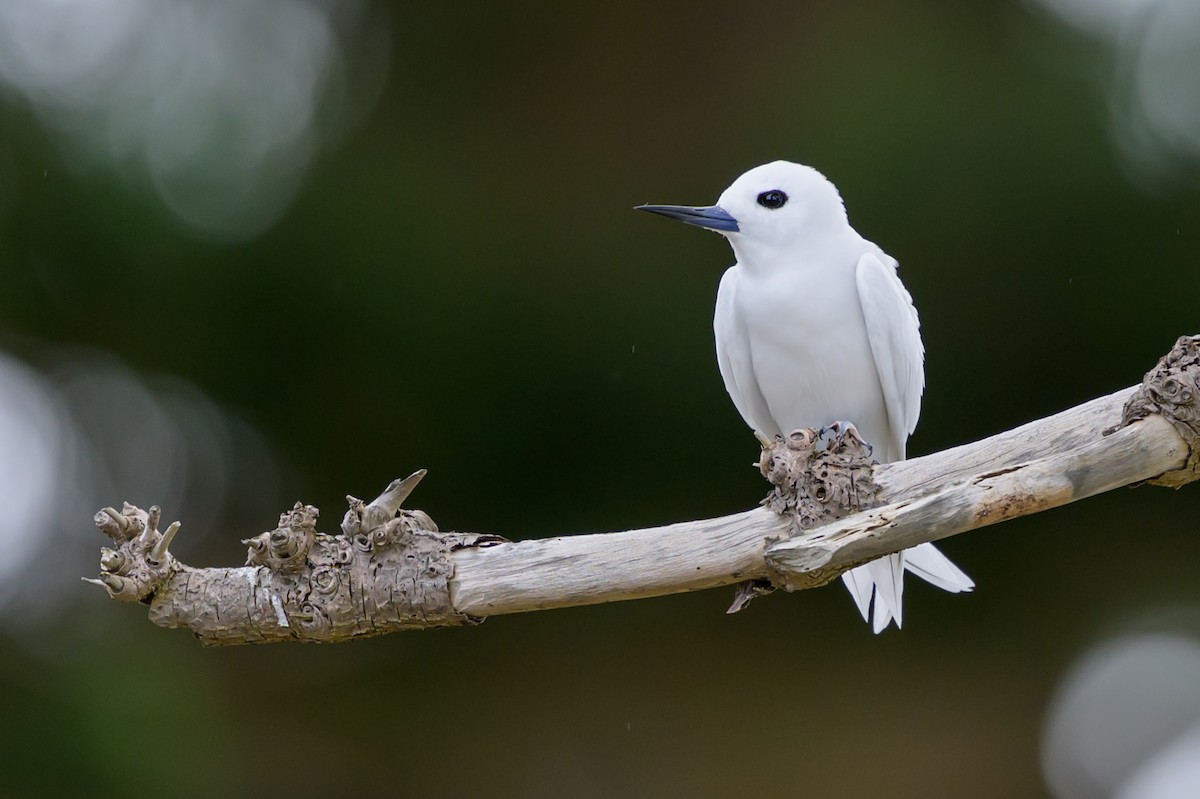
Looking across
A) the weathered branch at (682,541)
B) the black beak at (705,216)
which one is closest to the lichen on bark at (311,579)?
the weathered branch at (682,541)

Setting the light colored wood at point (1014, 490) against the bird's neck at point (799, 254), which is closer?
the light colored wood at point (1014, 490)

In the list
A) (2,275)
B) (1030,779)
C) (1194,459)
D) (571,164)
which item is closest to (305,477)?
(2,275)

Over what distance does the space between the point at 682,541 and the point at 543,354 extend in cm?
330

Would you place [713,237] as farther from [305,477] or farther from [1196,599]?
[1196,599]

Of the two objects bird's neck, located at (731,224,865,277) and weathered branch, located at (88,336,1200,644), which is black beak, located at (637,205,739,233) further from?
weathered branch, located at (88,336,1200,644)

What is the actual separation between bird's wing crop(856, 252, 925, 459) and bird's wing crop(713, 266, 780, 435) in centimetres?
46

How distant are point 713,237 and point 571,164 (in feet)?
3.04

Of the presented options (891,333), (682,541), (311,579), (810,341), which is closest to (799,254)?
(810,341)

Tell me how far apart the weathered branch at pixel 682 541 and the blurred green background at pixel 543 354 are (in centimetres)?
295

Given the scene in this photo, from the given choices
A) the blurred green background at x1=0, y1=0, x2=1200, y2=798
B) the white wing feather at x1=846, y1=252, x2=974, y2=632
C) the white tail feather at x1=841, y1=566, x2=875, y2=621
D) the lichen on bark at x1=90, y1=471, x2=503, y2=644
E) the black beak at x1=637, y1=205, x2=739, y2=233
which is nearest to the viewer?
the lichen on bark at x1=90, y1=471, x2=503, y2=644

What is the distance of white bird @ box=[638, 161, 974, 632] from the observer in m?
3.82

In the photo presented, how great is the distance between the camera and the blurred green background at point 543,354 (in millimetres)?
5609

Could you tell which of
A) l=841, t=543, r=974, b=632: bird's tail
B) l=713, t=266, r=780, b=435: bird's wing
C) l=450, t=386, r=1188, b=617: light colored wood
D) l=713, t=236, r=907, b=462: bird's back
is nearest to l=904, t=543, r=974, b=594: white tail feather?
l=841, t=543, r=974, b=632: bird's tail

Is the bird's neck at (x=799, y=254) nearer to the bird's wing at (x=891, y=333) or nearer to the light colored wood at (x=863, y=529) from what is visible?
the bird's wing at (x=891, y=333)
